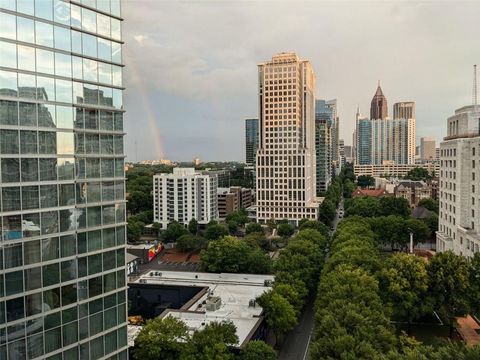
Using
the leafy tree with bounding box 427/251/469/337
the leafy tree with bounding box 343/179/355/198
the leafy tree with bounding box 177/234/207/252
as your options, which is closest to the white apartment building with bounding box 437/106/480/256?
the leafy tree with bounding box 427/251/469/337

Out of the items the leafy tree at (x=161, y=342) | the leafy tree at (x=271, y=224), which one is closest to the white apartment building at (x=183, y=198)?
the leafy tree at (x=271, y=224)

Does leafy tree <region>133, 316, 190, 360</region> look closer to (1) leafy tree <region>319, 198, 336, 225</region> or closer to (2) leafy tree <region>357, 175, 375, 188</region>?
(1) leafy tree <region>319, 198, 336, 225</region>

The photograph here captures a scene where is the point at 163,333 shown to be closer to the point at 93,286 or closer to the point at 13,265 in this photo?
the point at 93,286

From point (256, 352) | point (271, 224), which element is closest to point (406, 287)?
point (256, 352)

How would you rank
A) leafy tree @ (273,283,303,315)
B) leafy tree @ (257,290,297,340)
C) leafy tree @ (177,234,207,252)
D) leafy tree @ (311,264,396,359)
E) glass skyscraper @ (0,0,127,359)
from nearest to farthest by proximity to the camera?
1. glass skyscraper @ (0,0,127,359)
2. leafy tree @ (311,264,396,359)
3. leafy tree @ (257,290,297,340)
4. leafy tree @ (273,283,303,315)
5. leafy tree @ (177,234,207,252)

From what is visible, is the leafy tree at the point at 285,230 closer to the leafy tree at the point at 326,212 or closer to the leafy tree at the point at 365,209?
the leafy tree at the point at 365,209

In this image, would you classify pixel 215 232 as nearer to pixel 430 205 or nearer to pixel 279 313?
pixel 279 313

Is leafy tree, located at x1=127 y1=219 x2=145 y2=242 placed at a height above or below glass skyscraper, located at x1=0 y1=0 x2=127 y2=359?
below
